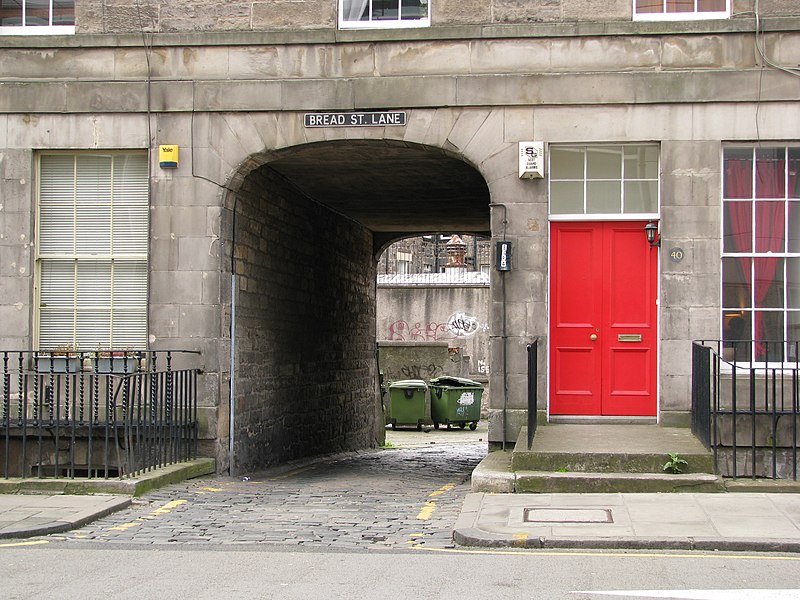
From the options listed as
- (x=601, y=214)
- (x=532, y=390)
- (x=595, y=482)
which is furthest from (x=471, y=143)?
(x=595, y=482)

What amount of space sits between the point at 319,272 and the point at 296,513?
28.6 feet

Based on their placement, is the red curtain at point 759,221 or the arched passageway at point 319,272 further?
the arched passageway at point 319,272

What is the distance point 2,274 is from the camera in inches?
526

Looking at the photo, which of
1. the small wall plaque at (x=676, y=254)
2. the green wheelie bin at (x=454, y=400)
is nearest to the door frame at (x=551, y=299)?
the small wall plaque at (x=676, y=254)

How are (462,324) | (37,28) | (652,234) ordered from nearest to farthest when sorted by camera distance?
(652,234)
(37,28)
(462,324)

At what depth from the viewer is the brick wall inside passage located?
14.3m

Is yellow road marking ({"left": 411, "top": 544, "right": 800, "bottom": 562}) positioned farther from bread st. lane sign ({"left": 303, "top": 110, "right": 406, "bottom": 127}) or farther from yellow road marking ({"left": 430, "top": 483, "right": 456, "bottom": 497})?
bread st. lane sign ({"left": 303, "top": 110, "right": 406, "bottom": 127})

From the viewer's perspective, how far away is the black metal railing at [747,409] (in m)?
10.9

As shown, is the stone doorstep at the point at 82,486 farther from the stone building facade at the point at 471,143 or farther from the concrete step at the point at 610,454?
the concrete step at the point at 610,454

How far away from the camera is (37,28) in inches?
535

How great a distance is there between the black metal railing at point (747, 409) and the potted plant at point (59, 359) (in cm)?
755

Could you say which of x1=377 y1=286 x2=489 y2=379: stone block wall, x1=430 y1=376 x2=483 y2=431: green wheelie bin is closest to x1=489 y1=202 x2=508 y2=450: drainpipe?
x1=430 y1=376 x2=483 y2=431: green wheelie bin

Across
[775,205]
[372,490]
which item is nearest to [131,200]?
[372,490]

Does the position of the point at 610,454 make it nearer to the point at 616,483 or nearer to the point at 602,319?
the point at 616,483
